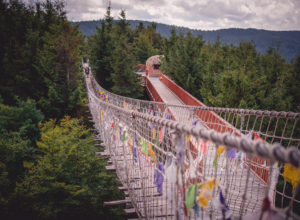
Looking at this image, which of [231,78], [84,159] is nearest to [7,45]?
[84,159]

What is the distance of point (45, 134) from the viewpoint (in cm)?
810

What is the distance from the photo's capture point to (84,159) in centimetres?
844

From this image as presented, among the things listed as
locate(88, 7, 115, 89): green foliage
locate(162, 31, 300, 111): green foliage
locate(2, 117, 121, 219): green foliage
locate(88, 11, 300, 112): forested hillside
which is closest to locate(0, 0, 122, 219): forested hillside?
locate(2, 117, 121, 219): green foliage

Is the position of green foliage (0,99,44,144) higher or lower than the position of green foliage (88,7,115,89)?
lower

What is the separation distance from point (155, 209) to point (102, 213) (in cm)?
728

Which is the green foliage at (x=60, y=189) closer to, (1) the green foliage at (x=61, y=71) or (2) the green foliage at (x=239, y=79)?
(2) the green foliage at (x=239, y=79)

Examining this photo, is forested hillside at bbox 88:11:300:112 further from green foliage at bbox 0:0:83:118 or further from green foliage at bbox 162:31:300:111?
green foliage at bbox 0:0:83:118

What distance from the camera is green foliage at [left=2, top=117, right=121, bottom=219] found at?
21.8 feet

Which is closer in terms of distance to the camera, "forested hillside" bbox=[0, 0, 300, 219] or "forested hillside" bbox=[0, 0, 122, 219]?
"forested hillside" bbox=[0, 0, 122, 219]

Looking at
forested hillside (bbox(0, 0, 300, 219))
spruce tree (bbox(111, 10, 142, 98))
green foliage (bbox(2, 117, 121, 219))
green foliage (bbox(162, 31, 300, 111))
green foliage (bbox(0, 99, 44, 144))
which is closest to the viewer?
green foliage (bbox(2, 117, 121, 219))

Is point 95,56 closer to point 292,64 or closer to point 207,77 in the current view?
point 207,77

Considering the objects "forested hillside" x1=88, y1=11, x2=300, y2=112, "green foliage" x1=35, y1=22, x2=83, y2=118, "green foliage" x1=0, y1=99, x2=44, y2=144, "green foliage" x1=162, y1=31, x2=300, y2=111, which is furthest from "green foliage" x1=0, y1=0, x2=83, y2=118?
"green foliage" x1=162, y1=31, x2=300, y2=111

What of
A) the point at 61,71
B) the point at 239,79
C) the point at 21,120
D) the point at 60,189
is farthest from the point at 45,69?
the point at 239,79

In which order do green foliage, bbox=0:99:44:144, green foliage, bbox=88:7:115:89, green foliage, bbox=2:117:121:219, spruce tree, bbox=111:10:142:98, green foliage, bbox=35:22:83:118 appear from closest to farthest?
green foliage, bbox=2:117:121:219 → green foliage, bbox=0:99:44:144 → green foliage, bbox=35:22:83:118 → spruce tree, bbox=111:10:142:98 → green foliage, bbox=88:7:115:89
